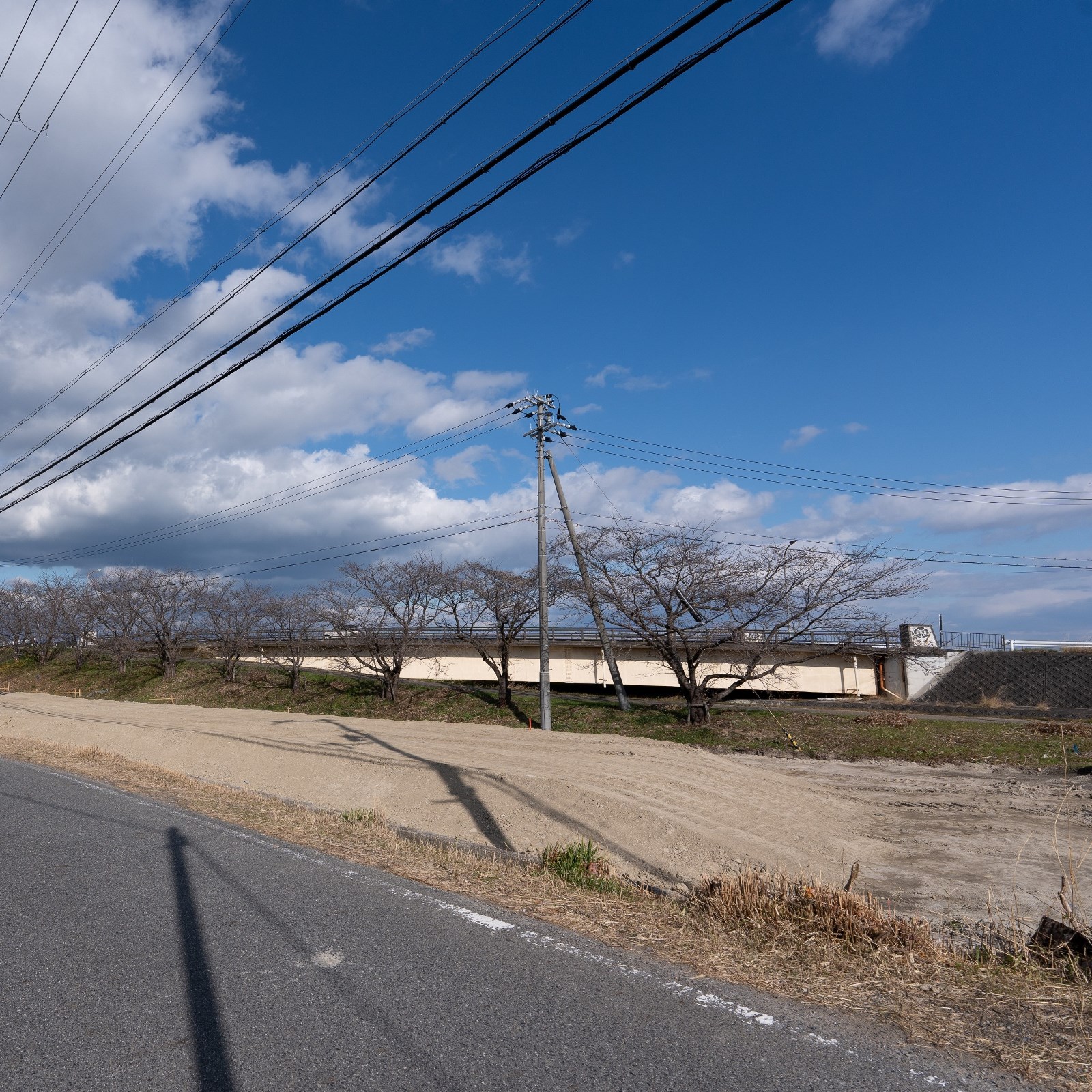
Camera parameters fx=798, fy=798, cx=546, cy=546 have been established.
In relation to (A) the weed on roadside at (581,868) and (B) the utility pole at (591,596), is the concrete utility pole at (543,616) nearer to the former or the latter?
(B) the utility pole at (591,596)

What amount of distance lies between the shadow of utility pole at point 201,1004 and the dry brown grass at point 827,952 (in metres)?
1.72

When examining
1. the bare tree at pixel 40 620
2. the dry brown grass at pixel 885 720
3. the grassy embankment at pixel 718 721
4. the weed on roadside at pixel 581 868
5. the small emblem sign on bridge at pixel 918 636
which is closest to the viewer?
the weed on roadside at pixel 581 868

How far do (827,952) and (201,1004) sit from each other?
345 cm

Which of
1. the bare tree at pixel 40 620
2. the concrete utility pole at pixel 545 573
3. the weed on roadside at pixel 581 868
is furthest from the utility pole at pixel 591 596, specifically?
the bare tree at pixel 40 620

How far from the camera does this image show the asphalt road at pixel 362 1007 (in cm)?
331

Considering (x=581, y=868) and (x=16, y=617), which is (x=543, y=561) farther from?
(x=16, y=617)

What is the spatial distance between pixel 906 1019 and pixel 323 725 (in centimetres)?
2266

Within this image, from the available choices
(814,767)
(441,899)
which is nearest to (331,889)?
(441,899)

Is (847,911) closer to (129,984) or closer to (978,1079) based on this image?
(978,1079)

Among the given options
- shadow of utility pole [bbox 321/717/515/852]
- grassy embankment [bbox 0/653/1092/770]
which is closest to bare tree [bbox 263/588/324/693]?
grassy embankment [bbox 0/653/1092/770]

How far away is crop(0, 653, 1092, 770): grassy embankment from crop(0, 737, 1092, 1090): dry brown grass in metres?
12.0

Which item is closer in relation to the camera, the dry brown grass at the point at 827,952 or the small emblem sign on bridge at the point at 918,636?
the dry brown grass at the point at 827,952

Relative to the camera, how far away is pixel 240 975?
4336 mm

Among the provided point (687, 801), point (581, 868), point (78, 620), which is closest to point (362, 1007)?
point (581, 868)
